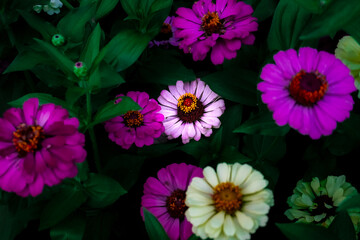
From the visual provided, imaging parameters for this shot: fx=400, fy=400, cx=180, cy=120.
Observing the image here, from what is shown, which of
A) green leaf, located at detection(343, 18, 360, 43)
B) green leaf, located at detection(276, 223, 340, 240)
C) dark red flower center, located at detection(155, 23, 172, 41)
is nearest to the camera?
green leaf, located at detection(276, 223, 340, 240)

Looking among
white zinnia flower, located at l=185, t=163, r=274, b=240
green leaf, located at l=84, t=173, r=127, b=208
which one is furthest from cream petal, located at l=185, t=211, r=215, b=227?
green leaf, located at l=84, t=173, r=127, b=208

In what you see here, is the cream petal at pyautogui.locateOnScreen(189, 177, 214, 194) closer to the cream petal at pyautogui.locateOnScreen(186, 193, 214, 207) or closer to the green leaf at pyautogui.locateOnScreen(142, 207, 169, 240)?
the cream petal at pyautogui.locateOnScreen(186, 193, 214, 207)

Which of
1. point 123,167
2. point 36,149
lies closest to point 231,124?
point 123,167

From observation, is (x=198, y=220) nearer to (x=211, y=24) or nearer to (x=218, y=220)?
(x=218, y=220)

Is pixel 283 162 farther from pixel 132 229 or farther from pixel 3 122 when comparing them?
pixel 3 122

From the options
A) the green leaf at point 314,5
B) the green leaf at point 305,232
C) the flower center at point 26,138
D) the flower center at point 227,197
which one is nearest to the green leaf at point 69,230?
the flower center at point 26,138

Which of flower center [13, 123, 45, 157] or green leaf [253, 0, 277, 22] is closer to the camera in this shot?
flower center [13, 123, 45, 157]
